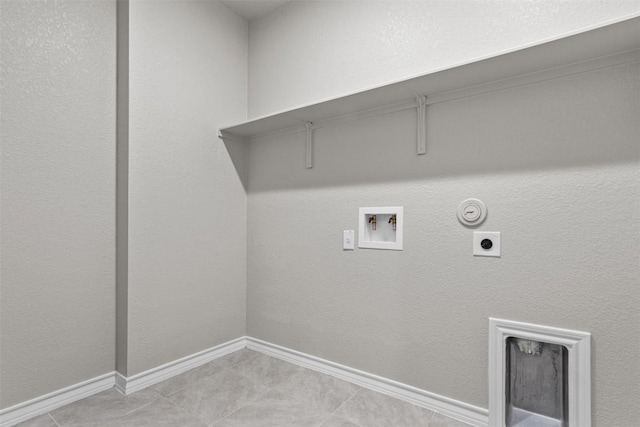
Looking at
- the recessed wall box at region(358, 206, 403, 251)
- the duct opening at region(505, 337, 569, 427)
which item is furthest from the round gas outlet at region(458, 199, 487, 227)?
the duct opening at region(505, 337, 569, 427)

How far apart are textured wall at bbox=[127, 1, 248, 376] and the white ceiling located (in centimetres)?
7

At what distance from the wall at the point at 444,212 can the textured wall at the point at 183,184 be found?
214 millimetres

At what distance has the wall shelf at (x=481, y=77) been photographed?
4.21 feet

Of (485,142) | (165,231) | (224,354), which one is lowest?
(224,354)

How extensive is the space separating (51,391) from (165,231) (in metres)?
1.05

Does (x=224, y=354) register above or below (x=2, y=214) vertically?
below

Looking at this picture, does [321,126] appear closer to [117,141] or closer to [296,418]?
[117,141]

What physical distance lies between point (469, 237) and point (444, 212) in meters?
0.19

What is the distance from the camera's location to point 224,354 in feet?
8.23

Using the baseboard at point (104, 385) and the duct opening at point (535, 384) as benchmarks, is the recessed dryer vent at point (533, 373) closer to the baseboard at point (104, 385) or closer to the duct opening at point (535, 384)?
the duct opening at point (535, 384)

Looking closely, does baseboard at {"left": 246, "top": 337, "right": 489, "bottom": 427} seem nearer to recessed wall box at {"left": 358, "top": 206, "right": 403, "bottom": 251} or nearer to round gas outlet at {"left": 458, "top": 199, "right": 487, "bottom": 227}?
recessed wall box at {"left": 358, "top": 206, "right": 403, "bottom": 251}

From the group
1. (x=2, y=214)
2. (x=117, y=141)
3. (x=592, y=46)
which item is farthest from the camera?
(x=117, y=141)

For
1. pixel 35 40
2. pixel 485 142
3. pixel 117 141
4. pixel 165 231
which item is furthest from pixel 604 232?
pixel 35 40

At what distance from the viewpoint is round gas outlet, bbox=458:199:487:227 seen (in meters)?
1.67
